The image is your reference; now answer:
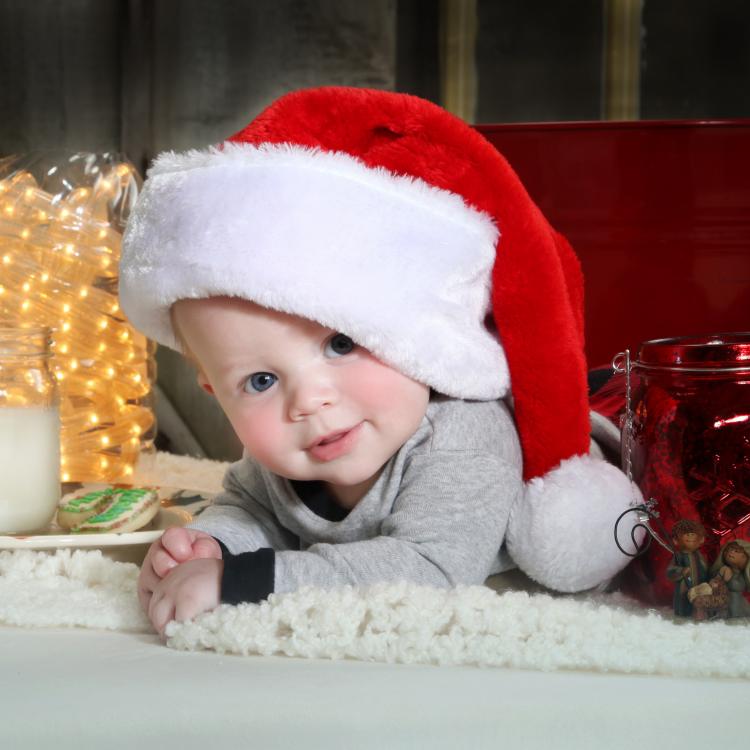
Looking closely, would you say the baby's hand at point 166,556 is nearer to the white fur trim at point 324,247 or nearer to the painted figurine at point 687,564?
the white fur trim at point 324,247

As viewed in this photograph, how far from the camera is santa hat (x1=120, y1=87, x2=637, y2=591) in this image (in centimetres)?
73

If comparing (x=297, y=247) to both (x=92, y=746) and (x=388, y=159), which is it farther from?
(x=92, y=746)

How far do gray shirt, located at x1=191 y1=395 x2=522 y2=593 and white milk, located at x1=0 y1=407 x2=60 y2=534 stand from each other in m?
0.18

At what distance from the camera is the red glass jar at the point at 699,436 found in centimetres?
72

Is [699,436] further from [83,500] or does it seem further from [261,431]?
[83,500]

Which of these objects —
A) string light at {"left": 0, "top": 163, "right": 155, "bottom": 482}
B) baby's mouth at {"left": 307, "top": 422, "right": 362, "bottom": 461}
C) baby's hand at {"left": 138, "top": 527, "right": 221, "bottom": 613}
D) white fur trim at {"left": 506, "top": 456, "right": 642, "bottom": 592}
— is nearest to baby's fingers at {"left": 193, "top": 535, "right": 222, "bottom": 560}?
baby's hand at {"left": 138, "top": 527, "right": 221, "bottom": 613}

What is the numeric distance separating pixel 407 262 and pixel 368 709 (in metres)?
0.32

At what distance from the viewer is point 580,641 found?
24.8 inches

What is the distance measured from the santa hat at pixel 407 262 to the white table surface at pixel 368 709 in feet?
0.75

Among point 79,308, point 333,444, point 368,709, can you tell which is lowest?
point 368,709

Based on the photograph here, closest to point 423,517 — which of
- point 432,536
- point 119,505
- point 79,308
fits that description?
point 432,536

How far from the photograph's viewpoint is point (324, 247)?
731 mm

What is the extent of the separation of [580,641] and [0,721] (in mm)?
326

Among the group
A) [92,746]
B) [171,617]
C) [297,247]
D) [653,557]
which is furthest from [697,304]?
[92,746]
